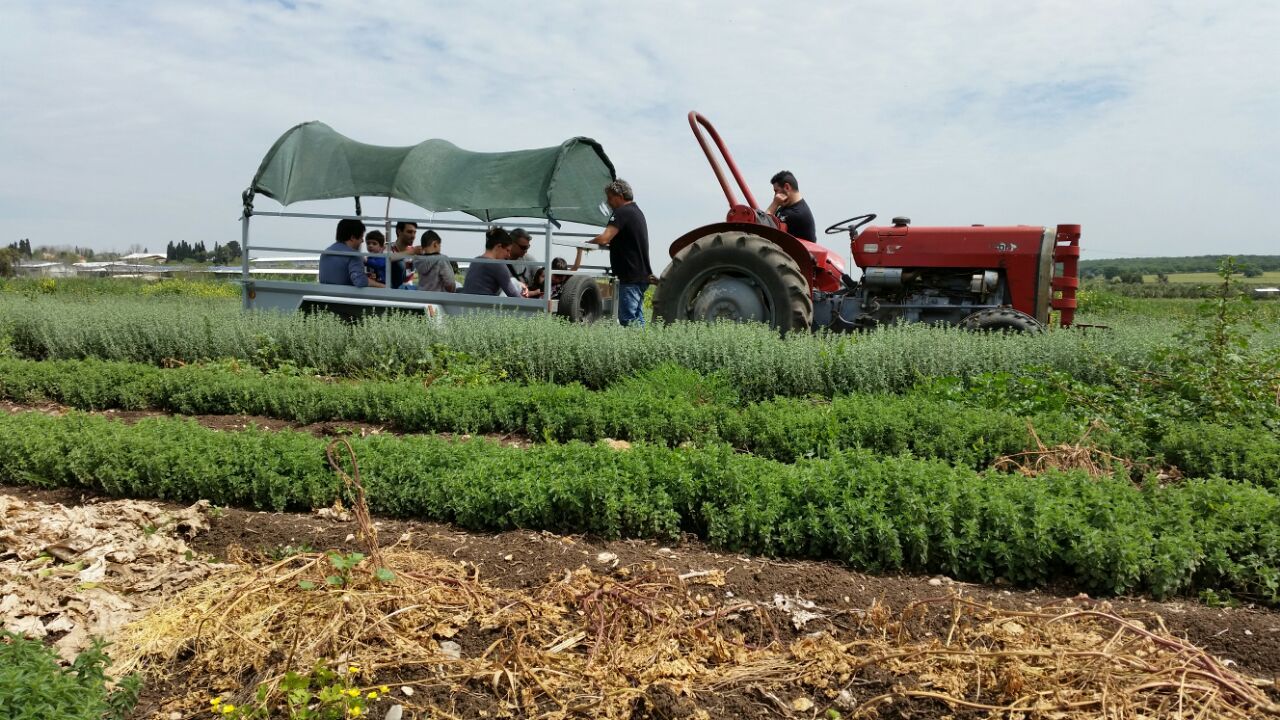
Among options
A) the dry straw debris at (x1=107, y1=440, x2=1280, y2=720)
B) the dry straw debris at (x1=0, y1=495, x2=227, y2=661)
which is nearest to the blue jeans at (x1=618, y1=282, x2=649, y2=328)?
the dry straw debris at (x1=0, y1=495, x2=227, y2=661)

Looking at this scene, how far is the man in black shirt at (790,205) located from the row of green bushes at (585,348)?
5.09 feet

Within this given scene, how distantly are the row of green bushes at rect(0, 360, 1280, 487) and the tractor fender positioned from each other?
248cm

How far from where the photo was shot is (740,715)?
8.70 feet

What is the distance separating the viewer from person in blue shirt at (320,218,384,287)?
9.95m

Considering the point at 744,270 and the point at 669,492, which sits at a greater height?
the point at 744,270

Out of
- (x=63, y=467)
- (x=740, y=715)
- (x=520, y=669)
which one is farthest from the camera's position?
(x=63, y=467)

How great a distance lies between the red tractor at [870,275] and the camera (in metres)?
8.54

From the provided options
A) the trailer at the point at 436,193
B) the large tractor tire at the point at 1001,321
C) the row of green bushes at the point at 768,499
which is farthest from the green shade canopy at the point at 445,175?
the row of green bushes at the point at 768,499

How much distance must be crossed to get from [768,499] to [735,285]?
201 inches

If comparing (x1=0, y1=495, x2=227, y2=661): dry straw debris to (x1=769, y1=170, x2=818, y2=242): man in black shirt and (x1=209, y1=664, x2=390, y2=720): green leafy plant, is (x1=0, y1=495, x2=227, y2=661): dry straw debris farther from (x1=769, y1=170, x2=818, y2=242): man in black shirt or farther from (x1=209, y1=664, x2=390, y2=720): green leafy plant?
(x1=769, y1=170, x2=818, y2=242): man in black shirt

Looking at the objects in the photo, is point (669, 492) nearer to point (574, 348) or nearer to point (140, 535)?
point (140, 535)

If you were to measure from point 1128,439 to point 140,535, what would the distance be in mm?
5444

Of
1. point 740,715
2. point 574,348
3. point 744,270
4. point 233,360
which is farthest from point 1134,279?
point 740,715

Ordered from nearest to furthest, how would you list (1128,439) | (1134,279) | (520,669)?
(520,669) < (1128,439) < (1134,279)
